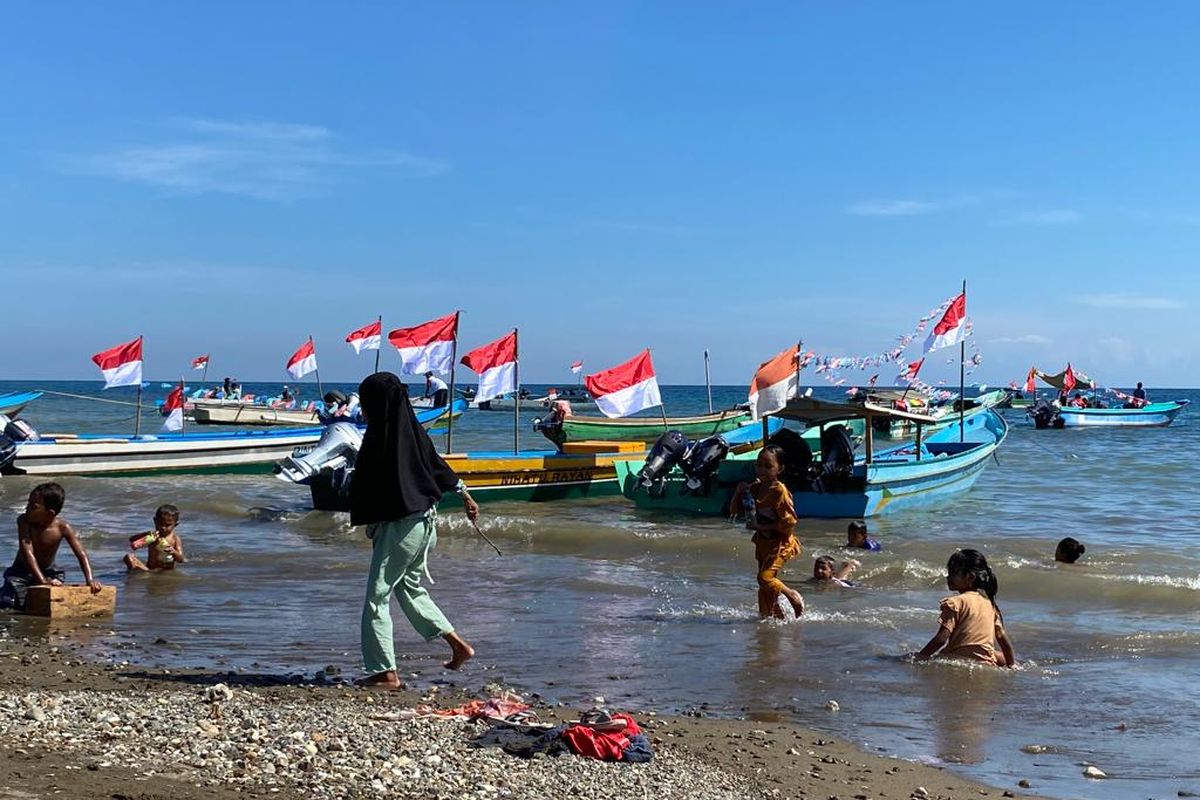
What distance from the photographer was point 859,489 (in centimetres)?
1969

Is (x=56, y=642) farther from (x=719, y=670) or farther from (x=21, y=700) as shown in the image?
(x=719, y=670)

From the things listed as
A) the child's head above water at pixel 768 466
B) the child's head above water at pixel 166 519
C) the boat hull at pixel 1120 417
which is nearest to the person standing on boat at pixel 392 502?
the child's head above water at pixel 768 466

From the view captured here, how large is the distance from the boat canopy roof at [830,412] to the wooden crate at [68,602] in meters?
11.7

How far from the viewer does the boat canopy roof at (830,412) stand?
19.0 metres

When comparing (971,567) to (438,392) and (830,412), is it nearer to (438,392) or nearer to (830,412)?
(830,412)

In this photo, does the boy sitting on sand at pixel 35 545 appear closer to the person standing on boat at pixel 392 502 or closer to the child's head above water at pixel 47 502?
the child's head above water at pixel 47 502

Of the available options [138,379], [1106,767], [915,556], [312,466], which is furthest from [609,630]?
[138,379]

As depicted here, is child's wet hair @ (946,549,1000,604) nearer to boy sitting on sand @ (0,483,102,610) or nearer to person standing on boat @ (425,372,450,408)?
boy sitting on sand @ (0,483,102,610)

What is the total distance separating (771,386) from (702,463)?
2178mm

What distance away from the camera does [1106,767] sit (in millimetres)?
6617

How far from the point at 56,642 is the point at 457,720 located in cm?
401

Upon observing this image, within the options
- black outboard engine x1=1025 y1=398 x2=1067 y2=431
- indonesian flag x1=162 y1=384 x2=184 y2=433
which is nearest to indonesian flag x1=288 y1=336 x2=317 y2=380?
indonesian flag x1=162 y1=384 x2=184 y2=433

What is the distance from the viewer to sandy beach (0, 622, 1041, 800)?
5000 millimetres

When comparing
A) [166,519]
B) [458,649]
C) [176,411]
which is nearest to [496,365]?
[166,519]
